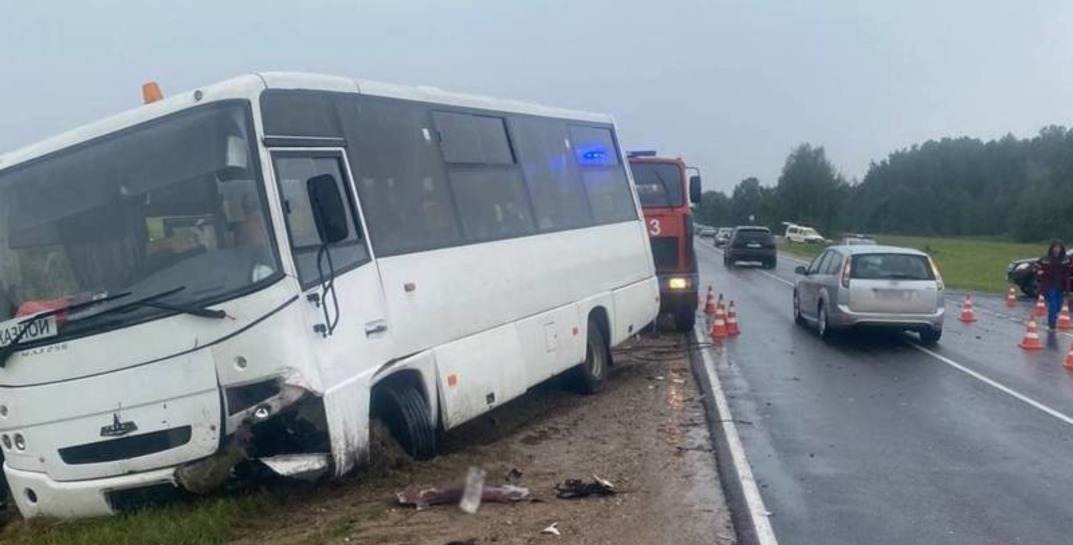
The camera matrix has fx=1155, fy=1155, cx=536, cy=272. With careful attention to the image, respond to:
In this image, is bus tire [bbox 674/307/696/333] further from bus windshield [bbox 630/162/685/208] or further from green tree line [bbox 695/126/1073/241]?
green tree line [bbox 695/126/1073/241]

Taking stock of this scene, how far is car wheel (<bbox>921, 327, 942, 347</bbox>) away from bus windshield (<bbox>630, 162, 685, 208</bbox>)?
15.4 ft

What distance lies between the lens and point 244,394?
286 inches

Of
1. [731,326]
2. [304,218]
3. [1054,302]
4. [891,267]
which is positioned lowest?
[1054,302]

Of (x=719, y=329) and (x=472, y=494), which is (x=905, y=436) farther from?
(x=719, y=329)

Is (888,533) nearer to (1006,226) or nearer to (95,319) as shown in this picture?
(95,319)

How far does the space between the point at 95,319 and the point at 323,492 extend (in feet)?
6.84

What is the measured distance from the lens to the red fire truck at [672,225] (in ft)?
64.9

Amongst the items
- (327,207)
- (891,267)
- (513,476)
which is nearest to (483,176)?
(513,476)

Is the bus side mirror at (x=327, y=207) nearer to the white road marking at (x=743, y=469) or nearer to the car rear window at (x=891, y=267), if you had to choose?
the white road marking at (x=743, y=469)

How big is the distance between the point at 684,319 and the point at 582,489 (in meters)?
12.0

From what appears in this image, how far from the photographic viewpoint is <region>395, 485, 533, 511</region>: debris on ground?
26.0ft

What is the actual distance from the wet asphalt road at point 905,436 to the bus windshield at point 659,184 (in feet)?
9.20

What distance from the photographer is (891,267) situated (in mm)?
17984

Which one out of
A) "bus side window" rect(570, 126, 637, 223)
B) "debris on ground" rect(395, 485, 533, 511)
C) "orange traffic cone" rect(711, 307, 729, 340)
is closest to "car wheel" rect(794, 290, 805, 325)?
"orange traffic cone" rect(711, 307, 729, 340)
